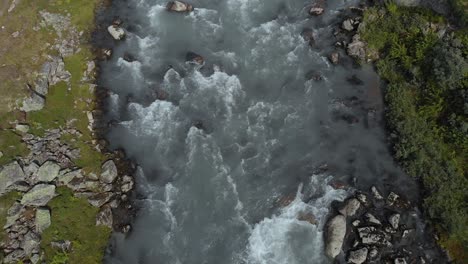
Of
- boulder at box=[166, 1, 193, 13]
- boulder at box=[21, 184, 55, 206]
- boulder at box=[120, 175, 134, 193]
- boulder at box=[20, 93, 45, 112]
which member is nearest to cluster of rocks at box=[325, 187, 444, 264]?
boulder at box=[120, 175, 134, 193]

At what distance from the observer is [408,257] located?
1877 inches

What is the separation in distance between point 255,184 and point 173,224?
9673 millimetres

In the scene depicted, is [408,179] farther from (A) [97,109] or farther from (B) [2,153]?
(B) [2,153]

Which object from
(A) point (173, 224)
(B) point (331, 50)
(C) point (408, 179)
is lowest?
(A) point (173, 224)

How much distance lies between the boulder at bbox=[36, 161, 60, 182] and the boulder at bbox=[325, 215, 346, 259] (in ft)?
95.5

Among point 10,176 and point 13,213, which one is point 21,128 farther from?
point 13,213

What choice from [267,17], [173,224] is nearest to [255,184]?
[173,224]

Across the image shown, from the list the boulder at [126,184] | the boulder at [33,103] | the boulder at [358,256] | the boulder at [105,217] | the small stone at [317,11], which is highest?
the small stone at [317,11]

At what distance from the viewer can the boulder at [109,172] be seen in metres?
51.9

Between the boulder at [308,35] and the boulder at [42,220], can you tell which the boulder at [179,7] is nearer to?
the boulder at [308,35]

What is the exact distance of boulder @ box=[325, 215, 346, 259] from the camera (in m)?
47.5

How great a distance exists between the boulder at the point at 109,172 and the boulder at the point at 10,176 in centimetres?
809

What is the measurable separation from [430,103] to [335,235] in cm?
2015

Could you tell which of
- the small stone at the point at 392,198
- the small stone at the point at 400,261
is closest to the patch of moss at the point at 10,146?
the small stone at the point at 392,198
